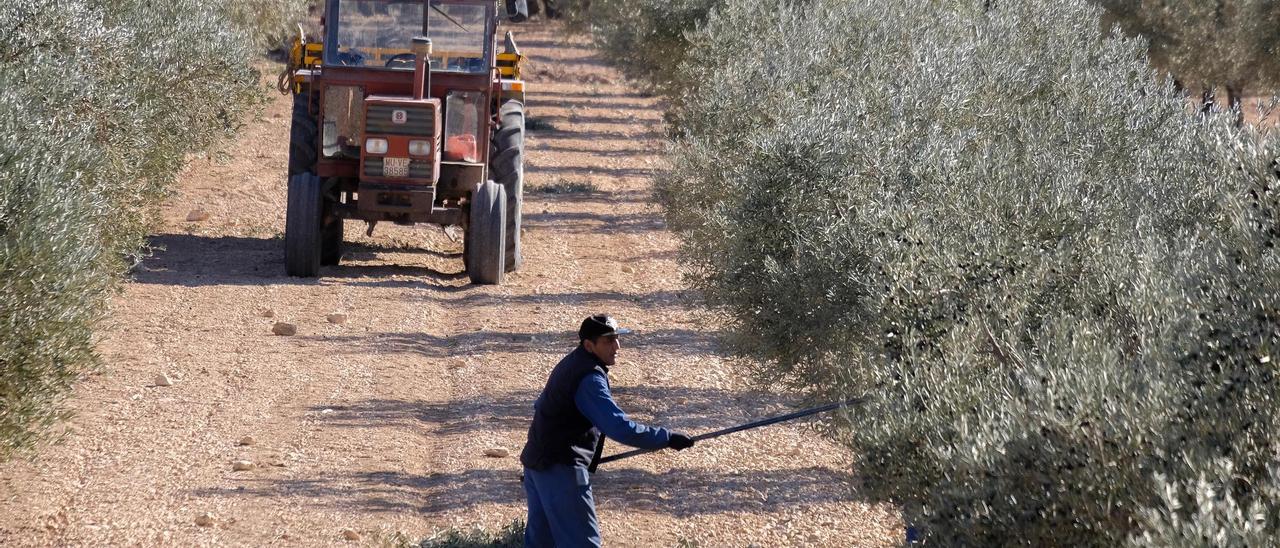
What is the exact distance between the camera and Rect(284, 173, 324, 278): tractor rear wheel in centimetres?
1223

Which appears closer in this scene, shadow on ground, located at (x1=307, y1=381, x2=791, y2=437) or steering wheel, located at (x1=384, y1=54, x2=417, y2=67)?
shadow on ground, located at (x1=307, y1=381, x2=791, y2=437)

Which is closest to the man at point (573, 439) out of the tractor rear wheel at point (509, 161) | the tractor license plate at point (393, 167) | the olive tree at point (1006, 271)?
the olive tree at point (1006, 271)

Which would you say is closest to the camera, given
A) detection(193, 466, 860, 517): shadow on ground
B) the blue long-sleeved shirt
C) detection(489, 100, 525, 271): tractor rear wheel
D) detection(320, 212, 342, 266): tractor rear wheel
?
the blue long-sleeved shirt

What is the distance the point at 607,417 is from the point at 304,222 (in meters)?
7.61

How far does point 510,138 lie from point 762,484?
240 inches

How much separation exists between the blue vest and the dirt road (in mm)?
1607

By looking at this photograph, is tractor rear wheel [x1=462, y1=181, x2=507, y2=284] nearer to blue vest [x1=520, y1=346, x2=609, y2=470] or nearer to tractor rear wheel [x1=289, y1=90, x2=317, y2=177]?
tractor rear wheel [x1=289, y1=90, x2=317, y2=177]

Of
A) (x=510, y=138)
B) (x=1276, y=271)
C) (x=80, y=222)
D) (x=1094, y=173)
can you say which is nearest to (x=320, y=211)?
(x=510, y=138)

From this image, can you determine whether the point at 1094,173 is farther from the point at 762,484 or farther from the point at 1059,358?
the point at 1059,358

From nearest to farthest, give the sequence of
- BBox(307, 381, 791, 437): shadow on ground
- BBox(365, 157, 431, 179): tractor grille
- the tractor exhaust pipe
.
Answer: BBox(307, 381, 791, 437): shadow on ground, BBox(365, 157, 431, 179): tractor grille, the tractor exhaust pipe

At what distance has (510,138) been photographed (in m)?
13.2

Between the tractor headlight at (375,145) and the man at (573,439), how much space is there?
22.2ft

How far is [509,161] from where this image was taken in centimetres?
1318

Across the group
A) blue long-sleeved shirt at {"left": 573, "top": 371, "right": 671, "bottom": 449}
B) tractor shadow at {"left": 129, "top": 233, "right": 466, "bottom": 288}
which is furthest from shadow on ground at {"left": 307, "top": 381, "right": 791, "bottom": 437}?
tractor shadow at {"left": 129, "top": 233, "right": 466, "bottom": 288}
